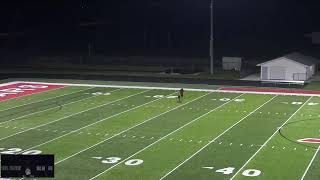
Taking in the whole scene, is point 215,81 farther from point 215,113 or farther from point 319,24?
point 319,24

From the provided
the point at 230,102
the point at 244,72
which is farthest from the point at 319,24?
the point at 230,102

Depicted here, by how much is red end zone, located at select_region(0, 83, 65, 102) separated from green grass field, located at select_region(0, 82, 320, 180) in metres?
1.38

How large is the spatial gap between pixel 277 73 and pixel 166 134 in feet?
73.2

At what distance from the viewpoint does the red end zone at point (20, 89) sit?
40844 millimetres

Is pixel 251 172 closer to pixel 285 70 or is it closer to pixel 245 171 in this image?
pixel 245 171

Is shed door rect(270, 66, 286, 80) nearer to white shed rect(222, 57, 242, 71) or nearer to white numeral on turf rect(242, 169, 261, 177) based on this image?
white shed rect(222, 57, 242, 71)

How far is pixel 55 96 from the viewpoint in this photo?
133 ft

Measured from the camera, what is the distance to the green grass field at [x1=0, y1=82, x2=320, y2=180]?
22.0 meters

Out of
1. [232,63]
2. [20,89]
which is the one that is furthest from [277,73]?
[20,89]

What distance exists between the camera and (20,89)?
4403 centimetres

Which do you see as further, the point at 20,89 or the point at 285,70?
the point at 285,70

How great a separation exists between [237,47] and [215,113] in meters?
54.7

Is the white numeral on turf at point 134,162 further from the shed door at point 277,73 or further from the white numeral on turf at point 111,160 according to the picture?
the shed door at point 277,73

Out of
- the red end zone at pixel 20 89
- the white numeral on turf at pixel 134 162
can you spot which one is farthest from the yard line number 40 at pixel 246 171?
the red end zone at pixel 20 89
